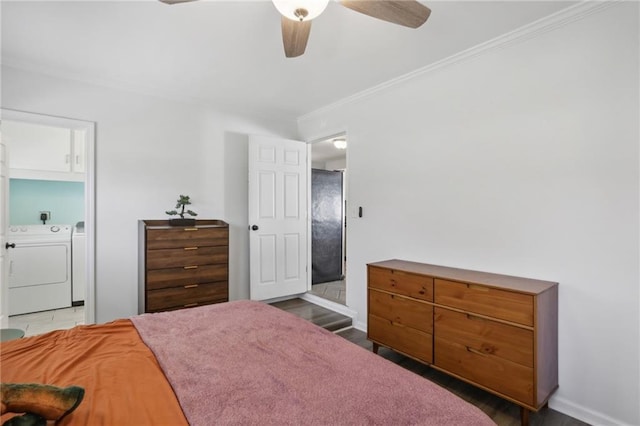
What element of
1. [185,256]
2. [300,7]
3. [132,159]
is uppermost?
[300,7]

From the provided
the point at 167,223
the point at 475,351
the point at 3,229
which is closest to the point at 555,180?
the point at 475,351

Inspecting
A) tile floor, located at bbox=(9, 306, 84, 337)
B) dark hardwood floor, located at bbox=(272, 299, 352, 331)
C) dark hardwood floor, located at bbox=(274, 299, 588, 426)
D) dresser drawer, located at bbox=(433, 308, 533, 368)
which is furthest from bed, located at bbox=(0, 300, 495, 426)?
tile floor, located at bbox=(9, 306, 84, 337)

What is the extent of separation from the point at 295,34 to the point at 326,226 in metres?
3.79

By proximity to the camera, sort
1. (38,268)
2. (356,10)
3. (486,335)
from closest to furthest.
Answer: (356,10), (486,335), (38,268)

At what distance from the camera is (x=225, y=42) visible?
235 cm

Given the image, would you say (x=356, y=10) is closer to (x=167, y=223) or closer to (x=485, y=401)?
(x=485, y=401)

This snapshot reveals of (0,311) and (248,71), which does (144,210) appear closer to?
(0,311)

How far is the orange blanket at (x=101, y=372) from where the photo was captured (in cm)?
93

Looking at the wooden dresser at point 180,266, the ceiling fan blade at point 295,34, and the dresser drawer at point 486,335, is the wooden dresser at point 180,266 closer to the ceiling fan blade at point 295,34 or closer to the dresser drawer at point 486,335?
the ceiling fan blade at point 295,34

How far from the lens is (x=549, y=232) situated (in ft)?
6.79

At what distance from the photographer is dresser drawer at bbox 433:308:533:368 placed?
1.81m

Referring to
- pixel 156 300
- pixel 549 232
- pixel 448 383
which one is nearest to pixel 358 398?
pixel 448 383

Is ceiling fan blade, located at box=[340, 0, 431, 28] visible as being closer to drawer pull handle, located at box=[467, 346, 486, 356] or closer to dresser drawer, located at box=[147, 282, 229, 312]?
drawer pull handle, located at box=[467, 346, 486, 356]

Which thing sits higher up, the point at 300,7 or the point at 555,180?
the point at 300,7
